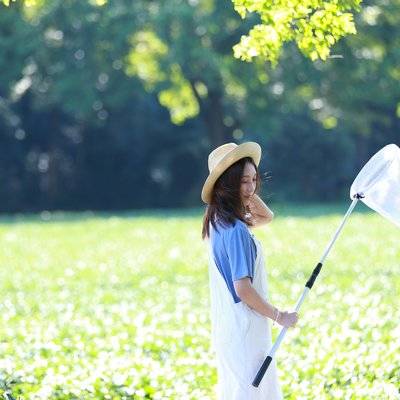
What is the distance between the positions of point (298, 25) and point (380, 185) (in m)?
2.01

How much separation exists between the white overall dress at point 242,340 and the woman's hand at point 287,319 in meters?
0.13

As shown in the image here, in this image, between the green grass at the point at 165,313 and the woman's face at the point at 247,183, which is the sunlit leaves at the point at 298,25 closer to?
the woman's face at the point at 247,183

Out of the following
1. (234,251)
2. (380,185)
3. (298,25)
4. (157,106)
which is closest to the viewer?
(234,251)

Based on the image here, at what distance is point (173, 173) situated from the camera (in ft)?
164

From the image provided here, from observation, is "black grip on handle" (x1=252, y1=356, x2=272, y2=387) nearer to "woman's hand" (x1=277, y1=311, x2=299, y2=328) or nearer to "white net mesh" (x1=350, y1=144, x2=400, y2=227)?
"woman's hand" (x1=277, y1=311, x2=299, y2=328)

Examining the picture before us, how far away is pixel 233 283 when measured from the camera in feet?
19.7

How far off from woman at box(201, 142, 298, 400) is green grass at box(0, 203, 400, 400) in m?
2.17

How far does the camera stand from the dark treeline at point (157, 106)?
42781 millimetres

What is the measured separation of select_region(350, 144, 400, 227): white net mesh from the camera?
21.5 ft

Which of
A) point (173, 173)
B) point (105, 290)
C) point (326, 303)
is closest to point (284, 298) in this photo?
point (326, 303)

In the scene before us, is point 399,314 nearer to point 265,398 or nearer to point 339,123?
point 265,398

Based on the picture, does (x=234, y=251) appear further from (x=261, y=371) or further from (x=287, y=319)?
(x=261, y=371)

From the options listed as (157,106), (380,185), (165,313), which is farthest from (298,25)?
(157,106)

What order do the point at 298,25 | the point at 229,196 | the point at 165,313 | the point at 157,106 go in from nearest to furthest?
the point at 229,196
the point at 298,25
the point at 165,313
the point at 157,106
